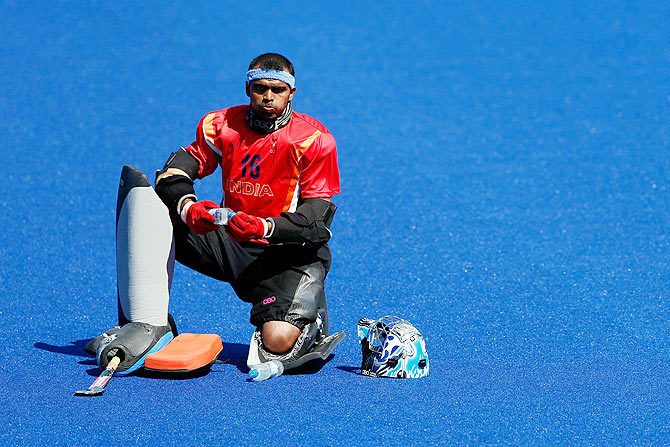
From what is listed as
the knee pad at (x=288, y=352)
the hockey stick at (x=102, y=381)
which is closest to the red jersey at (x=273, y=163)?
the knee pad at (x=288, y=352)

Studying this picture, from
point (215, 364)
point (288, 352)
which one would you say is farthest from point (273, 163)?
point (215, 364)

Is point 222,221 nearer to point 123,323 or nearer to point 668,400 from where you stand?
point 123,323

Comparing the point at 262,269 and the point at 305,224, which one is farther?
the point at 262,269

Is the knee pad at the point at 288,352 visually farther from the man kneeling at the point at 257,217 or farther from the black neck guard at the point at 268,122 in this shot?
the black neck guard at the point at 268,122

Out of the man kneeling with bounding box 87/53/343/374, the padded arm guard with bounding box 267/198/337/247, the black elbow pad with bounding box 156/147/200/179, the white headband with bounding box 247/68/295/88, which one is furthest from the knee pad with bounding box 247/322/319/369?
the white headband with bounding box 247/68/295/88

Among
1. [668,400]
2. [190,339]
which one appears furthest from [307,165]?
[668,400]

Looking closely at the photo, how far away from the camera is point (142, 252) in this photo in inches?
185

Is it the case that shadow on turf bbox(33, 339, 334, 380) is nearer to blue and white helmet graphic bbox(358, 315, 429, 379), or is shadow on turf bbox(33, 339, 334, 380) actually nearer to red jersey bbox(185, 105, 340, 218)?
blue and white helmet graphic bbox(358, 315, 429, 379)

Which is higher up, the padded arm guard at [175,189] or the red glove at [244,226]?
the padded arm guard at [175,189]

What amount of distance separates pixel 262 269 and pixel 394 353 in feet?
2.58

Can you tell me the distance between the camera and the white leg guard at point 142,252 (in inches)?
185

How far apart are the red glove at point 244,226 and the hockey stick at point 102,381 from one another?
2.45 feet

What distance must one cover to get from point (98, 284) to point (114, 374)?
6.54ft

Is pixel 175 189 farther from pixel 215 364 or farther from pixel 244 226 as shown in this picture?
pixel 215 364
